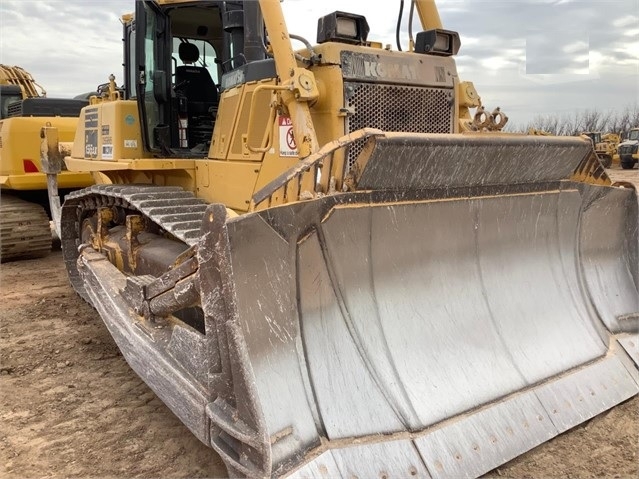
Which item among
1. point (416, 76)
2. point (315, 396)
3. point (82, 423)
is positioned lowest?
point (82, 423)

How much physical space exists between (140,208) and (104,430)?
1294mm

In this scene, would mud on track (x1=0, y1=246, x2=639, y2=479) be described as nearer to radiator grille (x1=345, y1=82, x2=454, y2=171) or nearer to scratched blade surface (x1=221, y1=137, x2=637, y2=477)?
scratched blade surface (x1=221, y1=137, x2=637, y2=477)

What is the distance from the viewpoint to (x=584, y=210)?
3.54 m

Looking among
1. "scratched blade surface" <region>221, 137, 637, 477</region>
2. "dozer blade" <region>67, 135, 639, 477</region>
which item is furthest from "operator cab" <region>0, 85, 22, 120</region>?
"scratched blade surface" <region>221, 137, 637, 477</region>

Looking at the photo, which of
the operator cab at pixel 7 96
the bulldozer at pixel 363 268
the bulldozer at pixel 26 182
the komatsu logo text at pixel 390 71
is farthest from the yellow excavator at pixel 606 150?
the komatsu logo text at pixel 390 71

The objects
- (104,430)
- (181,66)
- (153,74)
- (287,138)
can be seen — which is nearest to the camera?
(104,430)

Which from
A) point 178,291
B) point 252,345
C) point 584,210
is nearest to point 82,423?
point 178,291

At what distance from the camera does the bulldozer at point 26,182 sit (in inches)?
264

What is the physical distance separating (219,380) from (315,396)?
380mm

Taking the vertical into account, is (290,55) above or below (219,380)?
above

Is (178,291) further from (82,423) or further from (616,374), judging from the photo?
(616,374)

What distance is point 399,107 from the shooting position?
3320mm

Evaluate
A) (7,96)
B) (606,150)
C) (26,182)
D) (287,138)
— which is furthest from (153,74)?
(606,150)

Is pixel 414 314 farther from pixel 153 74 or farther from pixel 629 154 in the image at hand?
pixel 629 154
